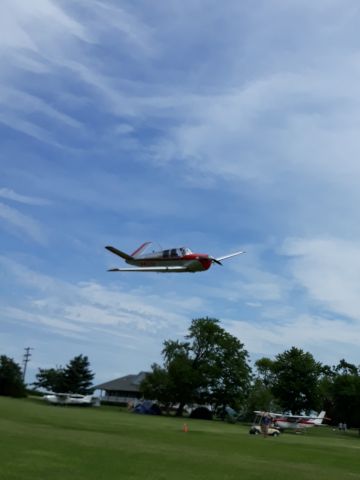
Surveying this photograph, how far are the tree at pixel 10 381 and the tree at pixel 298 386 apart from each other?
1832 inches

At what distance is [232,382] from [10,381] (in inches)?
1624

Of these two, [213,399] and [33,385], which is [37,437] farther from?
[33,385]

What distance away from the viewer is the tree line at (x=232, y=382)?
88.1 metres

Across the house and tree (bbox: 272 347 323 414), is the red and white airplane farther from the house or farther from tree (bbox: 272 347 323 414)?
the house

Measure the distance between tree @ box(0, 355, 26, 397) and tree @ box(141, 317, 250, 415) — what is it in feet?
88.7

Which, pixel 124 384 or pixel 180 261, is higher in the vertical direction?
pixel 180 261

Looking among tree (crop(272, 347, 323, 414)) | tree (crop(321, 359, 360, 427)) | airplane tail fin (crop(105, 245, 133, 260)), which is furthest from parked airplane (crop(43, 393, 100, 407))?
airplane tail fin (crop(105, 245, 133, 260))

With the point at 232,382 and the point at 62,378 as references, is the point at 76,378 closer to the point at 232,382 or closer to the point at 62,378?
the point at 62,378

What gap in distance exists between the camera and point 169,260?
38750 millimetres

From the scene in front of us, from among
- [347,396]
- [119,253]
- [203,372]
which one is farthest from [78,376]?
[119,253]

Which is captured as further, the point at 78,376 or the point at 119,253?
the point at 78,376

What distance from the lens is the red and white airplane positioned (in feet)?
124

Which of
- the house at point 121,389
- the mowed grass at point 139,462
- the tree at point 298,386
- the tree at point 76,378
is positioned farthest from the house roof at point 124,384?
the mowed grass at point 139,462

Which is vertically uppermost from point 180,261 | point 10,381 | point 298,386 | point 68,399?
point 180,261
